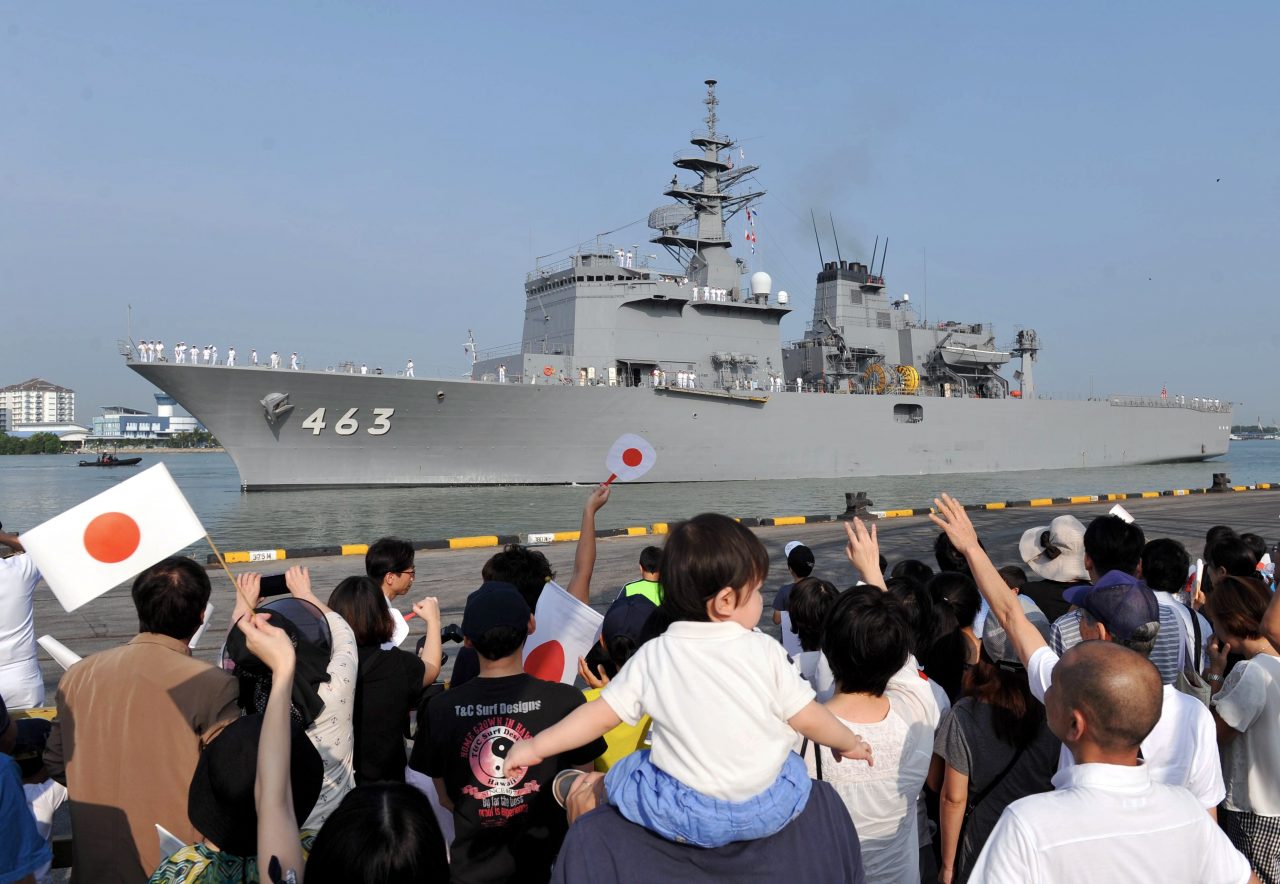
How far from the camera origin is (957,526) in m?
2.68

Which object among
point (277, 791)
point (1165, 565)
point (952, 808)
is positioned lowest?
point (952, 808)

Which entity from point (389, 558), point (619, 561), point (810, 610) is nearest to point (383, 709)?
point (389, 558)

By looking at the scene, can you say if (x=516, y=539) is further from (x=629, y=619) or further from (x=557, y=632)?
(x=557, y=632)

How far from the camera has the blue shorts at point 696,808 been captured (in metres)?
1.57

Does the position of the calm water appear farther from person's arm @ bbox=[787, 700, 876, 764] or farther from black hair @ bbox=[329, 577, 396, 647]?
person's arm @ bbox=[787, 700, 876, 764]

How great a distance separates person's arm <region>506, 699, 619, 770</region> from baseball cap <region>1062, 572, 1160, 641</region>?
160 centimetres

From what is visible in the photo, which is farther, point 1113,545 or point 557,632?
point 1113,545

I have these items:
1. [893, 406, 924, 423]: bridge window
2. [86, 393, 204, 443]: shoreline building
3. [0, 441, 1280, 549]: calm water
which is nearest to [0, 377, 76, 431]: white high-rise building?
[86, 393, 204, 443]: shoreline building

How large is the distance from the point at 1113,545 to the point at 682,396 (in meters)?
25.2

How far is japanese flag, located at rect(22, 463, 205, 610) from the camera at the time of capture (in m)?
2.33

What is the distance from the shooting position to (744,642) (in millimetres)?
1701

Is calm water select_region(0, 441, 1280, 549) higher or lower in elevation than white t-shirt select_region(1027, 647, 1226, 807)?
lower

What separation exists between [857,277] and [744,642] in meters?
36.4

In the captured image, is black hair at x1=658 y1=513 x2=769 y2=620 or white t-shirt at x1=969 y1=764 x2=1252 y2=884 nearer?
white t-shirt at x1=969 y1=764 x2=1252 y2=884
